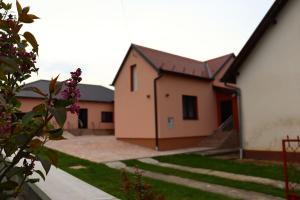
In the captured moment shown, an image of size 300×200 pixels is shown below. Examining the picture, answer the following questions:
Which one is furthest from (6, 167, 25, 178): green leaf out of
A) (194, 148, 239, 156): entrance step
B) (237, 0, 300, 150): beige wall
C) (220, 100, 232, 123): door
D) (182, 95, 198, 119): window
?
(220, 100, 232, 123): door

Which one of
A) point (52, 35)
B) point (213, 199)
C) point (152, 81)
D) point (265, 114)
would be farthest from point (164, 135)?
point (52, 35)

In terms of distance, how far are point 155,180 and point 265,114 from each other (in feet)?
21.1

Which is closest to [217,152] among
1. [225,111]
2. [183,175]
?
[225,111]

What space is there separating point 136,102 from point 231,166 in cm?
915

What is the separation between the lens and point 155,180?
380 inches

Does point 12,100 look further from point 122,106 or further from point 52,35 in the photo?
point 122,106

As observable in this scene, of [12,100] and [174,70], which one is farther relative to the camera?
[174,70]

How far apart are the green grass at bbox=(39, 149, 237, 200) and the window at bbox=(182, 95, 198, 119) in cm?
911

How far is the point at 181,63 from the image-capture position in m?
22.1

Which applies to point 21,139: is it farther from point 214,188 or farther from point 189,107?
point 189,107

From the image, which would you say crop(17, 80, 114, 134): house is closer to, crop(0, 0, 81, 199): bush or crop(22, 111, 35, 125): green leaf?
crop(0, 0, 81, 199): bush

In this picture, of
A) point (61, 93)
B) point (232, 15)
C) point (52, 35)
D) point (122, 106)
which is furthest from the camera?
point (122, 106)

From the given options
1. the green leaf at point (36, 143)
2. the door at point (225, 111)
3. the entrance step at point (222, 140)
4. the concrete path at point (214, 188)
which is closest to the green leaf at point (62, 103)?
the green leaf at point (36, 143)

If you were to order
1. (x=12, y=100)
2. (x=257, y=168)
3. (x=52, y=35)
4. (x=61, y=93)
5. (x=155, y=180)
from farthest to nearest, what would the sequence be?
(x=257, y=168) < (x=155, y=180) < (x=52, y=35) < (x=12, y=100) < (x=61, y=93)
